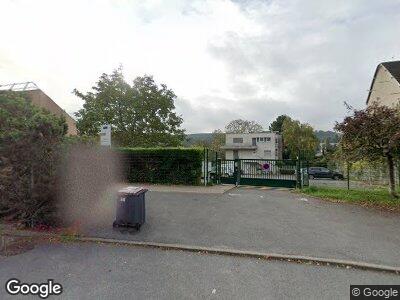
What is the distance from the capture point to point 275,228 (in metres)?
7.29

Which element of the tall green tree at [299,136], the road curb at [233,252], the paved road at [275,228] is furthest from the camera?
the tall green tree at [299,136]

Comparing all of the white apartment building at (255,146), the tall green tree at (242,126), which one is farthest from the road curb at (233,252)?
the tall green tree at (242,126)

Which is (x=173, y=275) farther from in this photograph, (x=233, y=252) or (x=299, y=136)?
(x=299, y=136)

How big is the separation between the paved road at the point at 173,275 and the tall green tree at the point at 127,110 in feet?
75.5

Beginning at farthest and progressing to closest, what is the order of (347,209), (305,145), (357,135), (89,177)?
(305,145), (357,135), (347,209), (89,177)

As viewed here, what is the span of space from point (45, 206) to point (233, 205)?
5.92 metres

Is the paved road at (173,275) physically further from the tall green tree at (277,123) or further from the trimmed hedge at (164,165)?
the tall green tree at (277,123)

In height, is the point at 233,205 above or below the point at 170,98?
below

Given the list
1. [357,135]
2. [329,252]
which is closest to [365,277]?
[329,252]

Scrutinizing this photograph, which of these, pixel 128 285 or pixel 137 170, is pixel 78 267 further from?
pixel 137 170

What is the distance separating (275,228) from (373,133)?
674cm

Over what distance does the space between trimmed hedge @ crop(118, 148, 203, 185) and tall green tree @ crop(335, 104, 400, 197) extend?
7351 mm

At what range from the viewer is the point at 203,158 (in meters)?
15.9

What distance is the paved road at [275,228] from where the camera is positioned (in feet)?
19.3
